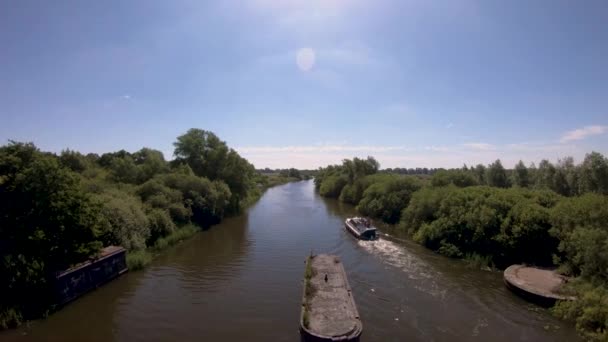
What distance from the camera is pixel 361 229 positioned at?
36.9 meters

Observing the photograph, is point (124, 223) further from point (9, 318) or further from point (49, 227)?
point (9, 318)

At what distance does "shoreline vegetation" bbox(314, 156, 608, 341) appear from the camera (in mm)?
17753

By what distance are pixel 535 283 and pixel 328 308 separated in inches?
548

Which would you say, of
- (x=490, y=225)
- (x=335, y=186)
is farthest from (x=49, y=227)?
(x=335, y=186)

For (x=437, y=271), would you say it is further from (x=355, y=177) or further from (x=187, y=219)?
(x=355, y=177)

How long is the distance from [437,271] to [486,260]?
175 inches

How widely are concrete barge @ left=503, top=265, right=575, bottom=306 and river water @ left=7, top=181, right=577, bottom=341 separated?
0.64 metres

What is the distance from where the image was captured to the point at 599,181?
44.2 m

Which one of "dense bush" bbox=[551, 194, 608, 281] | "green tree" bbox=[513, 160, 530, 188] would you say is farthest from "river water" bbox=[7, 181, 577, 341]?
"green tree" bbox=[513, 160, 530, 188]

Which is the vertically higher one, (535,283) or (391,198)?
(391,198)

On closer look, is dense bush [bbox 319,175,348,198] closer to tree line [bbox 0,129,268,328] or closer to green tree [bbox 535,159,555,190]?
green tree [bbox 535,159,555,190]

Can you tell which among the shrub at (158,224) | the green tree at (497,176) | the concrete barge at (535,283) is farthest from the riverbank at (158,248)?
the green tree at (497,176)

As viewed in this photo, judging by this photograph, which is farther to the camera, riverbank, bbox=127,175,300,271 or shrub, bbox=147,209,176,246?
shrub, bbox=147,209,176,246

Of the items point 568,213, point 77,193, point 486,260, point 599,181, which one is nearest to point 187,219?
point 77,193
